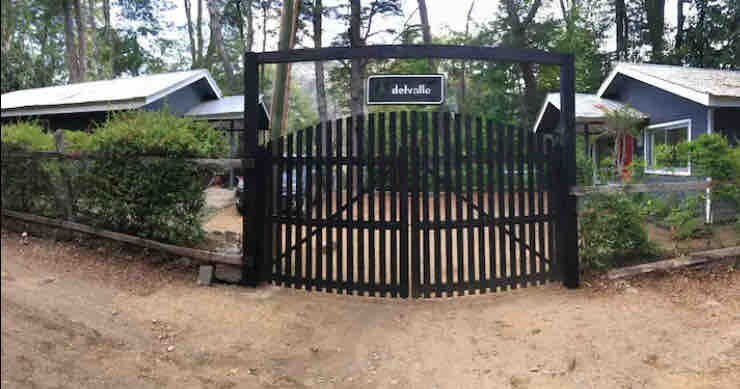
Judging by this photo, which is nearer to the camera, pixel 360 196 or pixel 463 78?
pixel 360 196

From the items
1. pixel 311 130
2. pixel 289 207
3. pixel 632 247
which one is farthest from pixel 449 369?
pixel 632 247

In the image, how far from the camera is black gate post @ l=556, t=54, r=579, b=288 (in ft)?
15.6

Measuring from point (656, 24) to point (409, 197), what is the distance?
20.1ft

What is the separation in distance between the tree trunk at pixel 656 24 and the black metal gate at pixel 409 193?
12.0 ft

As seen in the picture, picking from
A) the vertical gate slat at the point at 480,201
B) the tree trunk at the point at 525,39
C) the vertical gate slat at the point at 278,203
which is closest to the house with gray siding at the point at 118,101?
the vertical gate slat at the point at 278,203

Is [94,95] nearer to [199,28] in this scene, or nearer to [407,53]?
[407,53]

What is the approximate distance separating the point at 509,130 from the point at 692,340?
7.69 ft

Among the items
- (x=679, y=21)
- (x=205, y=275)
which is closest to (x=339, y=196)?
(x=205, y=275)

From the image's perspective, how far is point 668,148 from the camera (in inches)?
247

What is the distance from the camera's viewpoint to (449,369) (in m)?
3.34

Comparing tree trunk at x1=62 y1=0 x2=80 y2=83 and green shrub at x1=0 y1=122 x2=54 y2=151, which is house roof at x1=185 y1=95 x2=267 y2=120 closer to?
green shrub at x1=0 y1=122 x2=54 y2=151

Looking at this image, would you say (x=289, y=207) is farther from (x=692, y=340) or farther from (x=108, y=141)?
(x=692, y=340)

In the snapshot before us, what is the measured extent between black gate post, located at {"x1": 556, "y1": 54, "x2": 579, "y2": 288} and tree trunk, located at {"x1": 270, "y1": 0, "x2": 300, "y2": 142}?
142 inches

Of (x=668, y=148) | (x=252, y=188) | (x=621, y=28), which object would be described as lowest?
(x=252, y=188)
